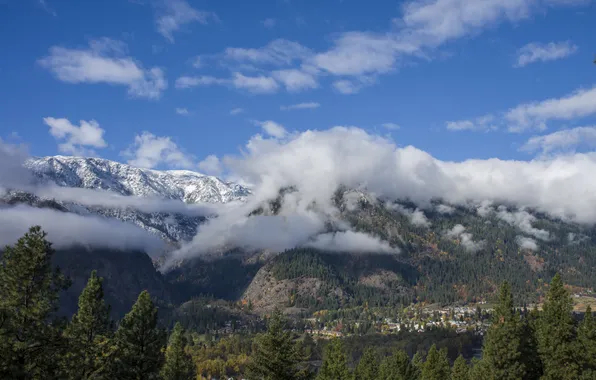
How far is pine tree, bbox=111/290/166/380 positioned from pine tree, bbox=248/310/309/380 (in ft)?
39.1

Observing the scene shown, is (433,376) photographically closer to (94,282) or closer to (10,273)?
(94,282)

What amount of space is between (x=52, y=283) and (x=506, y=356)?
60170mm

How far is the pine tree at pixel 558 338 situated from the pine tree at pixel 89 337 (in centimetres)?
5817

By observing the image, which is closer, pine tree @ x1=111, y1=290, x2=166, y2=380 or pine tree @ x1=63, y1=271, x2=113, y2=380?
pine tree @ x1=63, y1=271, x2=113, y2=380

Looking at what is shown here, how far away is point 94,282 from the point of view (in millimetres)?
51625

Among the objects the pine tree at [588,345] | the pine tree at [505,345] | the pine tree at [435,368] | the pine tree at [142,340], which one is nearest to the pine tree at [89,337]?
the pine tree at [142,340]

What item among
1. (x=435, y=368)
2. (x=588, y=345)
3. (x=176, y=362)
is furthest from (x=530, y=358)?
(x=176, y=362)

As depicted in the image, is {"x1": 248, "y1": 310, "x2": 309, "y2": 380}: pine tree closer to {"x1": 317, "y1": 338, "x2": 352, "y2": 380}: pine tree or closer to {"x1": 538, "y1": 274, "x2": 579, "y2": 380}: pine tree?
{"x1": 538, "y1": 274, "x2": 579, "y2": 380}: pine tree

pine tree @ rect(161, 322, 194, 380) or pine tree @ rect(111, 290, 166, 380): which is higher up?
pine tree @ rect(111, 290, 166, 380)

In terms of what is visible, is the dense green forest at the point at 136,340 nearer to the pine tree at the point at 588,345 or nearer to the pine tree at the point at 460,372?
the pine tree at the point at 588,345

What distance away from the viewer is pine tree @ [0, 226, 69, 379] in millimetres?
28641

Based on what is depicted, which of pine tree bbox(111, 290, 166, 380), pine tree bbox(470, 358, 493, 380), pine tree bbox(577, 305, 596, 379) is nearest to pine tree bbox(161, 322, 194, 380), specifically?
pine tree bbox(111, 290, 166, 380)

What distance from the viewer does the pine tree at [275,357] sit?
192 feet

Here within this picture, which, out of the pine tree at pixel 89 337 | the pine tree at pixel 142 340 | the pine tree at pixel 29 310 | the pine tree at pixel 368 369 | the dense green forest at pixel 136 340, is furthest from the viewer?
the pine tree at pixel 368 369
